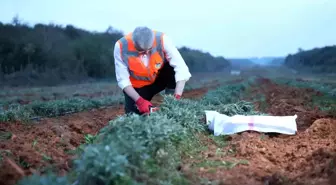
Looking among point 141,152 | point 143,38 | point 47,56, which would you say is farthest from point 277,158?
point 47,56

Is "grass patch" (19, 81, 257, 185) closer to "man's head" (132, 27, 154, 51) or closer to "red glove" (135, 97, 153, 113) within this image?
"red glove" (135, 97, 153, 113)

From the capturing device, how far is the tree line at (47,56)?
2919cm

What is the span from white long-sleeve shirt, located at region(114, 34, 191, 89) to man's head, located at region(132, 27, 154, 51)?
333 millimetres

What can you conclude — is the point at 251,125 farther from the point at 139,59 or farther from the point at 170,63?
the point at 139,59

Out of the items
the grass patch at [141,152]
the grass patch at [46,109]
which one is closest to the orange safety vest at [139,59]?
the grass patch at [141,152]

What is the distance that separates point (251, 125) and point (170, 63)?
1.59 meters

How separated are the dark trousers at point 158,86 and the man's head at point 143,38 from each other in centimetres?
85

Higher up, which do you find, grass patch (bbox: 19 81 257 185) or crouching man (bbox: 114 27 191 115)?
crouching man (bbox: 114 27 191 115)

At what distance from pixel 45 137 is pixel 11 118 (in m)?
2.11

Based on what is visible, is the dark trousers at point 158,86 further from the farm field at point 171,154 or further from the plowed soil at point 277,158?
the plowed soil at point 277,158

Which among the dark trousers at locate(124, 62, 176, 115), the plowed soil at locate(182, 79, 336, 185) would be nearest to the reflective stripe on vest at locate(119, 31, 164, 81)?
the dark trousers at locate(124, 62, 176, 115)

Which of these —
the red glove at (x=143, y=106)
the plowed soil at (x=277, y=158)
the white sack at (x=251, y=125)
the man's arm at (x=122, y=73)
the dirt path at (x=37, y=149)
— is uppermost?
the man's arm at (x=122, y=73)

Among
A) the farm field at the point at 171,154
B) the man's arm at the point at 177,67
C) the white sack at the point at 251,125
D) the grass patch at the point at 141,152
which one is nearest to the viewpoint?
the grass patch at the point at 141,152

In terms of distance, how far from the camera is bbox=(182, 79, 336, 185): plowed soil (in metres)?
3.66
